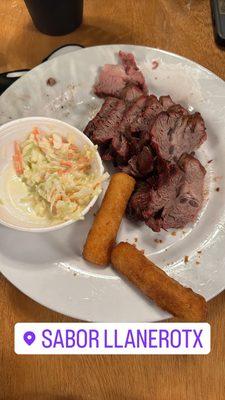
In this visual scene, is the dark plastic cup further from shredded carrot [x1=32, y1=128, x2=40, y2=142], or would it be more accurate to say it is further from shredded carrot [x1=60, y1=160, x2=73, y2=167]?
shredded carrot [x1=60, y1=160, x2=73, y2=167]

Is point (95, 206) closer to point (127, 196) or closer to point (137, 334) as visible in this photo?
point (127, 196)

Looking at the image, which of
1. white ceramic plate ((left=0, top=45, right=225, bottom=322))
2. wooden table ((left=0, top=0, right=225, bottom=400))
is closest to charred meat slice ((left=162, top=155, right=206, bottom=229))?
white ceramic plate ((left=0, top=45, right=225, bottom=322))

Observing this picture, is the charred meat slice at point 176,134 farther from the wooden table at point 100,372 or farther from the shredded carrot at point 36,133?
the wooden table at point 100,372

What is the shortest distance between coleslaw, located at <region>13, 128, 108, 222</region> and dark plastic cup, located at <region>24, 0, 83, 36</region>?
1.75 feet

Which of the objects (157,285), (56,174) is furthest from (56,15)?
(157,285)

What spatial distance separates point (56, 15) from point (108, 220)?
2.88 ft

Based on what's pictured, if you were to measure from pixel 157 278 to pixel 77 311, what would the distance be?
250 mm

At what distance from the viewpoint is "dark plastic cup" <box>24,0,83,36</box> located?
4.70 ft

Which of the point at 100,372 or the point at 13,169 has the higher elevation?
the point at 13,169

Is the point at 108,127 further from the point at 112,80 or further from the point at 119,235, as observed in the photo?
the point at 119,235

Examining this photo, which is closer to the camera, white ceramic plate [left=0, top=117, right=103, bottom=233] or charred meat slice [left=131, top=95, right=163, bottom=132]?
white ceramic plate [left=0, top=117, right=103, bottom=233]

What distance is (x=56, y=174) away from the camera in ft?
3.95

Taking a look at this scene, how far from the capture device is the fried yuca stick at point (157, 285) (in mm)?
1075

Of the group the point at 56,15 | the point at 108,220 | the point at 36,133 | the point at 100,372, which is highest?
the point at 56,15
